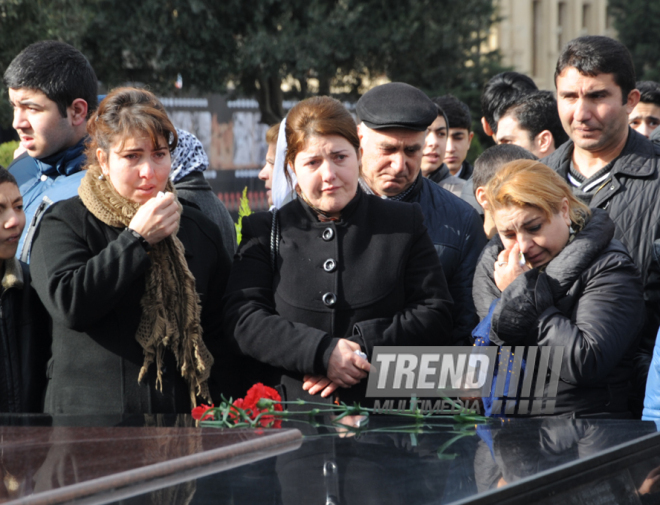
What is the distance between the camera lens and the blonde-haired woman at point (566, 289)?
Answer: 2807mm

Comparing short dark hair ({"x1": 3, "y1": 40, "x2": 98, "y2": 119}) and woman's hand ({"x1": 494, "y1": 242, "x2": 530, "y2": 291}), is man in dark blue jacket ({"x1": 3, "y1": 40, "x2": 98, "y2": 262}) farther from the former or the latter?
woman's hand ({"x1": 494, "y1": 242, "x2": 530, "y2": 291})

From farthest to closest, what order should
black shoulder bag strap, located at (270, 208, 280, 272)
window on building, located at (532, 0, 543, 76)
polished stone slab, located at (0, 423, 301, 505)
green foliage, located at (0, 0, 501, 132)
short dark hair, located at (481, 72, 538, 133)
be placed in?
window on building, located at (532, 0, 543, 76)
green foliage, located at (0, 0, 501, 132)
short dark hair, located at (481, 72, 538, 133)
black shoulder bag strap, located at (270, 208, 280, 272)
polished stone slab, located at (0, 423, 301, 505)

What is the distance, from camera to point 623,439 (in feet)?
6.43

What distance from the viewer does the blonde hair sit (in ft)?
9.80

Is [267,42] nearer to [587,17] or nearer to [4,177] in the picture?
[4,177]

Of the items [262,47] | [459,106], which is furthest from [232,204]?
[459,106]

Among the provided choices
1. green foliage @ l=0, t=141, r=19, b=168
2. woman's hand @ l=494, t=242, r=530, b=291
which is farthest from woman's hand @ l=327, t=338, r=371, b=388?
green foliage @ l=0, t=141, r=19, b=168

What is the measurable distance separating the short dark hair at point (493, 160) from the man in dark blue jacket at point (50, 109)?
6.11ft

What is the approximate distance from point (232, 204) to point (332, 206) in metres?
14.3

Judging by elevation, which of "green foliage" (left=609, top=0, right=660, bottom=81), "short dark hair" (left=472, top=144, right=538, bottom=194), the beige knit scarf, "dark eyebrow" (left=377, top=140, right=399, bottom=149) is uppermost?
"green foliage" (left=609, top=0, right=660, bottom=81)

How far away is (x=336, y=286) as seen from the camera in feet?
9.83

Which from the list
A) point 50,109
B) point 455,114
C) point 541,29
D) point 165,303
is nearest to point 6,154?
point 455,114

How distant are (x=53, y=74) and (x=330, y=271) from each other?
1586 mm

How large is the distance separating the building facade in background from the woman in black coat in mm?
29733
